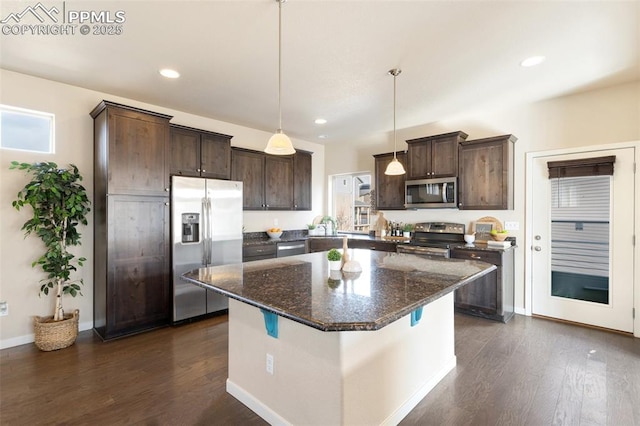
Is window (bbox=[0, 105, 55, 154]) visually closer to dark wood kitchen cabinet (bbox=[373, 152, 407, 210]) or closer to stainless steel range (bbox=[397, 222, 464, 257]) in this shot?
dark wood kitchen cabinet (bbox=[373, 152, 407, 210])

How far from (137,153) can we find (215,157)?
1064mm

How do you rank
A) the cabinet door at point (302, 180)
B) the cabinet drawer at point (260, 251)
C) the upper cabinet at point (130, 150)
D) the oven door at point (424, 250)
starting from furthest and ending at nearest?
the cabinet door at point (302, 180) < the cabinet drawer at point (260, 251) < the oven door at point (424, 250) < the upper cabinet at point (130, 150)

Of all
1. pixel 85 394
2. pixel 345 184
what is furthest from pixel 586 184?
pixel 85 394

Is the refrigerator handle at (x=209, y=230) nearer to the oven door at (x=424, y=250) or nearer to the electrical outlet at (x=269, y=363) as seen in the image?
the electrical outlet at (x=269, y=363)

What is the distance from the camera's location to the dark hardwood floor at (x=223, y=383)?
6.73 ft

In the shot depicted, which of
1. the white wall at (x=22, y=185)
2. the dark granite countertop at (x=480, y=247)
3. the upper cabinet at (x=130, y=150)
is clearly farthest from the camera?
the dark granite countertop at (x=480, y=247)

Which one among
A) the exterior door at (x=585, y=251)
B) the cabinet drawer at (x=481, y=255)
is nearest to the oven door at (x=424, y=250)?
the cabinet drawer at (x=481, y=255)

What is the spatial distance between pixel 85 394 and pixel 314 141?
16.5ft

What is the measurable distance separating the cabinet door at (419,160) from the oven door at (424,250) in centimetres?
106

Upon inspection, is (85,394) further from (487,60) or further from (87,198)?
(487,60)

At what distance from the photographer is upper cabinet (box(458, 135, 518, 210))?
3.93m

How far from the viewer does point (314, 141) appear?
614 cm

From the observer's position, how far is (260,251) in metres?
4.66

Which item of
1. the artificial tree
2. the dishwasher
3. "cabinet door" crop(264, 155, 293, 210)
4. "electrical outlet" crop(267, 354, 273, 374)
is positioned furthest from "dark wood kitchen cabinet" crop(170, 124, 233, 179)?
"electrical outlet" crop(267, 354, 273, 374)
